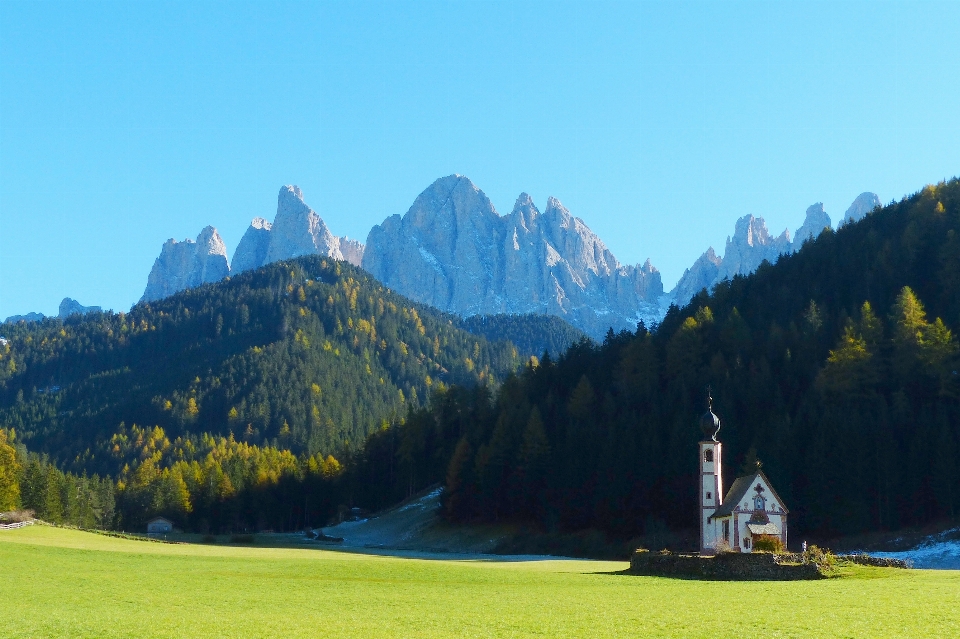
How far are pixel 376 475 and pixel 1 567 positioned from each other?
80.5 meters

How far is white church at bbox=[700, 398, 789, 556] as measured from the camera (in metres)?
59.9

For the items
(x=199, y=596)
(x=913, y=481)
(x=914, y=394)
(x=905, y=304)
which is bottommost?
(x=199, y=596)

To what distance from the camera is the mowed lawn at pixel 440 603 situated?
25844mm

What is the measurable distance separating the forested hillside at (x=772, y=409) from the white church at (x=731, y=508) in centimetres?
1177

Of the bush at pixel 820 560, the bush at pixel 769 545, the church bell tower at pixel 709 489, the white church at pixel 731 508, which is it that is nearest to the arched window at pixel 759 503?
the white church at pixel 731 508

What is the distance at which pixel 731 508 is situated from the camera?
60.0 meters

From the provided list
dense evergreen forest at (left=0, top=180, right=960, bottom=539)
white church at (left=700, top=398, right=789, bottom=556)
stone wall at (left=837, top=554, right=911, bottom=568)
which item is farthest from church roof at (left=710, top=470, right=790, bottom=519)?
stone wall at (left=837, top=554, right=911, bottom=568)

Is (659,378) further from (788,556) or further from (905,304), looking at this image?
(788,556)

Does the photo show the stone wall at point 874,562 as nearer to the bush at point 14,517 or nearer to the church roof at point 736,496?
the church roof at point 736,496

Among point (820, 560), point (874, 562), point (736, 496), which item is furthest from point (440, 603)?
point (736, 496)

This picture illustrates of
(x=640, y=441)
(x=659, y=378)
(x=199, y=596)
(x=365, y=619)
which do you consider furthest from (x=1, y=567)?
(x=659, y=378)

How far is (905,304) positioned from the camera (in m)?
84.9

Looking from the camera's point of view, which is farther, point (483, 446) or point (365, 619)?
point (483, 446)

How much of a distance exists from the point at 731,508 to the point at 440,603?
102 ft
